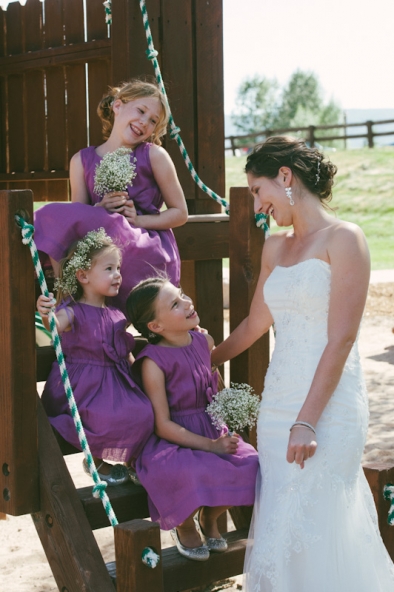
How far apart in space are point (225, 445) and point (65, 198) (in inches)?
155

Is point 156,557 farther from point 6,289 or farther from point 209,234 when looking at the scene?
point 209,234

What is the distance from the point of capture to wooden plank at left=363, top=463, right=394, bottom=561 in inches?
127

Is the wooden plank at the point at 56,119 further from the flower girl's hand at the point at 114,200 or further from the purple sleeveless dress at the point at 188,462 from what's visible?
the purple sleeveless dress at the point at 188,462

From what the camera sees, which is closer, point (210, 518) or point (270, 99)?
point (210, 518)

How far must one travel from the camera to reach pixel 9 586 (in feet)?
15.4

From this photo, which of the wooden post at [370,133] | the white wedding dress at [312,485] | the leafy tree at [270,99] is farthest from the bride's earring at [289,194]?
the leafy tree at [270,99]

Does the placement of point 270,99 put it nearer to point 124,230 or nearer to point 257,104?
point 257,104

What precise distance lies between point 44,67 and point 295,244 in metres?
3.89

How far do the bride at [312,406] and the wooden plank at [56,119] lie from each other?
11.6 ft

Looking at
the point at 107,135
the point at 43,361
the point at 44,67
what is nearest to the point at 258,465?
the point at 43,361

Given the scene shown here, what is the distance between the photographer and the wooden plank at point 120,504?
3229 mm

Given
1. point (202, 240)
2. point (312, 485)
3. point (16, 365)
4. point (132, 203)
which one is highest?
point (132, 203)

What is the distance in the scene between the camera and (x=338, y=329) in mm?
2938

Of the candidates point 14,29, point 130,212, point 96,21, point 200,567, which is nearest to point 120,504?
point 200,567
